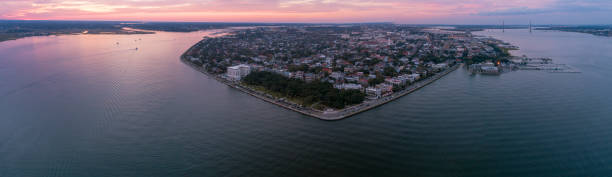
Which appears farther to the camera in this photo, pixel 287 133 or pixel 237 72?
pixel 237 72

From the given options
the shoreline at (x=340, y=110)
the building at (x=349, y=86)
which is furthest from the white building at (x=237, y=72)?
the building at (x=349, y=86)

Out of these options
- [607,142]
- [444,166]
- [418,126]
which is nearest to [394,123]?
[418,126]

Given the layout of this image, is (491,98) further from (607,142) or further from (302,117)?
(302,117)

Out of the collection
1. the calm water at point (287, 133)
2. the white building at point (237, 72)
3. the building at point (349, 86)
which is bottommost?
the calm water at point (287, 133)

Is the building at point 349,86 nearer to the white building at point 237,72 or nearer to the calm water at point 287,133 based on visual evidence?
the calm water at point 287,133

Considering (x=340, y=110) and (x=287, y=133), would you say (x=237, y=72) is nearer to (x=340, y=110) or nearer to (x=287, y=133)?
(x=340, y=110)

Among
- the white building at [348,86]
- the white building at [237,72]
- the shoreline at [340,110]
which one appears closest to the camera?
the shoreline at [340,110]

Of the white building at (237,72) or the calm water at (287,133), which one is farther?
the white building at (237,72)

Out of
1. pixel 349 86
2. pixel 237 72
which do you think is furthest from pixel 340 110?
pixel 237 72
